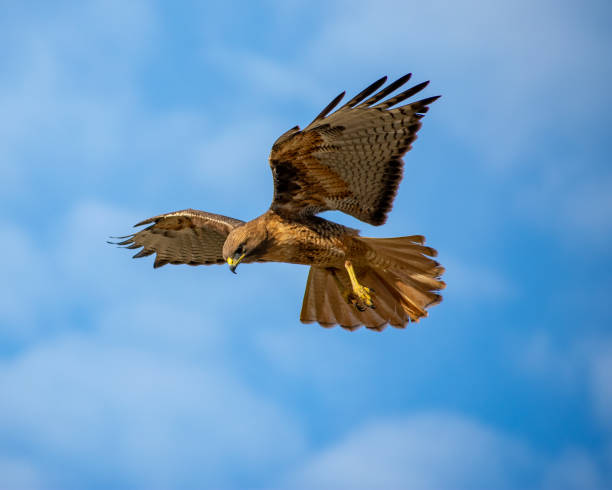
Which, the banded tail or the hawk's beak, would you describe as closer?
the hawk's beak

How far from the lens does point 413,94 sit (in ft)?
27.0

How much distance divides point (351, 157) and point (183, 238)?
2.85 m

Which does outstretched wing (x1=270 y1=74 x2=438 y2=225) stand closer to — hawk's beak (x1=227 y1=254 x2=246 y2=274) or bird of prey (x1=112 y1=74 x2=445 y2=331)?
bird of prey (x1=112 y1=74 x2=445 y2=331)

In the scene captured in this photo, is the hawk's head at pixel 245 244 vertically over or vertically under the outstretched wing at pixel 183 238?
under

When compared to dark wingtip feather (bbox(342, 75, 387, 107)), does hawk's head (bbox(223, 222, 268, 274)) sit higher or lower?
lower

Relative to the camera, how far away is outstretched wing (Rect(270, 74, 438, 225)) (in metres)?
8.34

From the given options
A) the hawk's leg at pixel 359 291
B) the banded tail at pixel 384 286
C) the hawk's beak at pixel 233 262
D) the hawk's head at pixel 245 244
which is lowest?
the hawk's beak at pixel 233 262

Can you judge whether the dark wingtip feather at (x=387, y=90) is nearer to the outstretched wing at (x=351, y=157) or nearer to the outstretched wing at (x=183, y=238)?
the outstretched wing at (x=351, y=157)

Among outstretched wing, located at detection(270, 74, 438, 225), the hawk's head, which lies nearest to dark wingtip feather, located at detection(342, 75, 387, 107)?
outstretched wing, located at detection(270, 74, 438, 225)

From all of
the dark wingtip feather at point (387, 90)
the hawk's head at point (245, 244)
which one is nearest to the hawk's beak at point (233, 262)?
the hawk's head at point (245, 244)

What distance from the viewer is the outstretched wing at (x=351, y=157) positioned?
8.34m

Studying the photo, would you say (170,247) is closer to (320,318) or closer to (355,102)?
(320,318)

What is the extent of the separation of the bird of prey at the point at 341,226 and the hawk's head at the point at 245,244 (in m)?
0.01

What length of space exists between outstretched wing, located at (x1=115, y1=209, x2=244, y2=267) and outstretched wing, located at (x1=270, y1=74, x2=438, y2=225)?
140 centimetres
